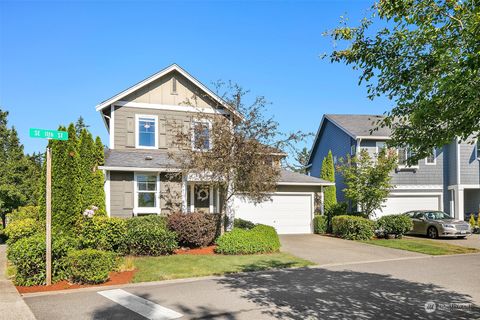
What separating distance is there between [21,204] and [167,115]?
1235 cm

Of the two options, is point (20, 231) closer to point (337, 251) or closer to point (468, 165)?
point (337, 251)

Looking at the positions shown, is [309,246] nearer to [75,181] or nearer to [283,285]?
[283,285]

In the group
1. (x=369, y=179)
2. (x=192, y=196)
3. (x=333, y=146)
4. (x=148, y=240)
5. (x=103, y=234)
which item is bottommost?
(x=148, y=240)

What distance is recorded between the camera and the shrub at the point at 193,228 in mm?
15273

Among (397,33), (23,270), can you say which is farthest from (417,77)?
(23,270)

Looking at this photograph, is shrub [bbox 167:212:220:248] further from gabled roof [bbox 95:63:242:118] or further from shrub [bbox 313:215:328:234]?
shrub [bbox 313:215:328:234]

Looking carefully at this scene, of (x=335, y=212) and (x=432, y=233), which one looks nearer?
(x=432, y=233)

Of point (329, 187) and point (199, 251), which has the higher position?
point (329, 187)

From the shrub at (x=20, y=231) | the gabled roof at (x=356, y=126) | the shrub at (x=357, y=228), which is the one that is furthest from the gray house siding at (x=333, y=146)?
the shrub at (x=20, y=231)

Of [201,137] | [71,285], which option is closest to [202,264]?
[71,285]

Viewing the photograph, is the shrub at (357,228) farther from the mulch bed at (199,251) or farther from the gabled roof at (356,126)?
the mulch bed at (199,251)

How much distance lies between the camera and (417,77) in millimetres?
5922

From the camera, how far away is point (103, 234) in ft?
43.6

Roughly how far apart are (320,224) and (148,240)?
11491mm
